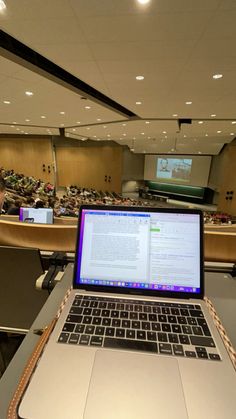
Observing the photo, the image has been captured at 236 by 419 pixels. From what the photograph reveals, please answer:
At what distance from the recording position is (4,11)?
76.2 inches

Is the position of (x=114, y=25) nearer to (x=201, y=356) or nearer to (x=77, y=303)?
(x=77, y=303)

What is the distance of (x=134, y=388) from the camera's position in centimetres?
48

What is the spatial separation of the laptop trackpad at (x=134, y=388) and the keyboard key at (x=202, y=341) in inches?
3.5

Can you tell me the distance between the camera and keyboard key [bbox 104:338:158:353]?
22.8 inches

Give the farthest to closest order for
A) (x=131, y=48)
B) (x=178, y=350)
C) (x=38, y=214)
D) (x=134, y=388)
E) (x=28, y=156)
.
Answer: (x=28, y=156), (x=38, y=214), (x=131, y=48), (x=178, y=350), (x=134, y=388)

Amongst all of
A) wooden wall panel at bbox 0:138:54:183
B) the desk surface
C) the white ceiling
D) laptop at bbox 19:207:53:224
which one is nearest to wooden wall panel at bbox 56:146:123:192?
wooden wall panel at bbox 0:138:54:183

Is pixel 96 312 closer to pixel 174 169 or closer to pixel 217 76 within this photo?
pixel 217 76

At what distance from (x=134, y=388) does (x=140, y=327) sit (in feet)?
0.60

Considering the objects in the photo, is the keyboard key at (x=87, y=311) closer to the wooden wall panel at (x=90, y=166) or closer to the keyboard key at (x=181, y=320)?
the keyboard key at (x=181, y=320)

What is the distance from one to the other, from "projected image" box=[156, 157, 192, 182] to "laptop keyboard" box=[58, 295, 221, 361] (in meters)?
15.4

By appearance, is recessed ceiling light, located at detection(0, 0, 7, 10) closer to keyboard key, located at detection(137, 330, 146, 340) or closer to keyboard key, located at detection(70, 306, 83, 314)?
keyboard key, located at detection(70, 306, 83, 314)

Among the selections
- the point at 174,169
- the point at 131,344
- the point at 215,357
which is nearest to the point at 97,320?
the point at 131,344

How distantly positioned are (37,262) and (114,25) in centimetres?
234

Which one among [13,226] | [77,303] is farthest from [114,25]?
[77,303]
